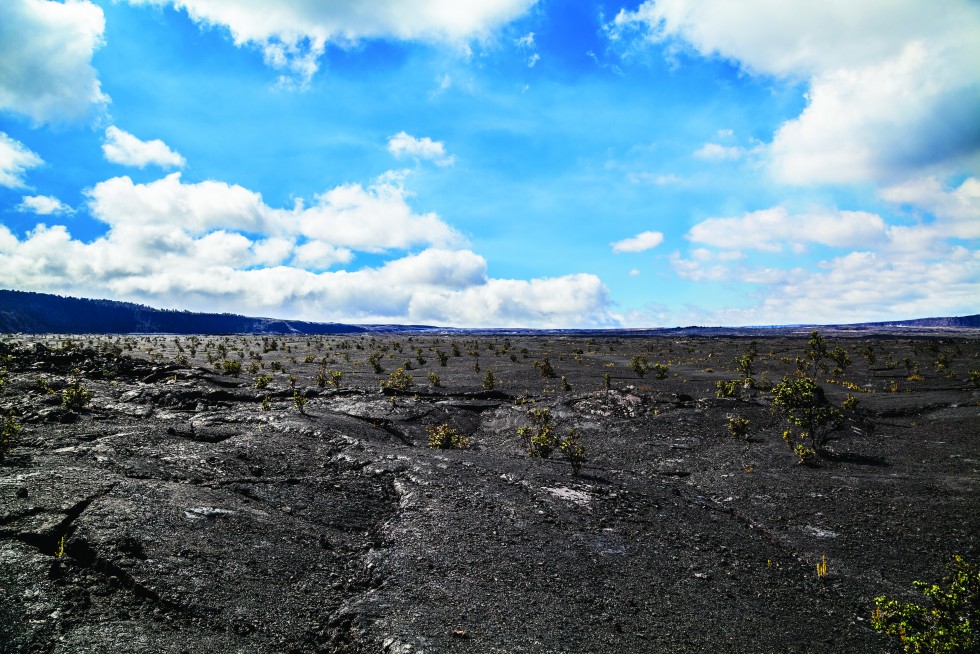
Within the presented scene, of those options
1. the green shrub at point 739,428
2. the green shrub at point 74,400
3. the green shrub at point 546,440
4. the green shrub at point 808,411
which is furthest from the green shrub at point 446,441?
the green shrub at point 808,411

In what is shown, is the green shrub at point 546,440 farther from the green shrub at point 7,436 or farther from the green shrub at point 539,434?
the green shrub at point 7,436

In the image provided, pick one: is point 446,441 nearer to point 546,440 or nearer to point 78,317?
point 546,440

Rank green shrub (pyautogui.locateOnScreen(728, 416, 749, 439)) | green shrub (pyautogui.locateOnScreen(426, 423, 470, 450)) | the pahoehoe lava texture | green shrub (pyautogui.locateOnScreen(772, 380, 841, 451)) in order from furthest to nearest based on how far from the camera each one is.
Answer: green shrub (pyautogui.locateOnScreen(728, 416, 749, 439)) → green shrub (pyautogui.locateOnScreen(426, 423, 470, 450)) → green shrub (pyautogui.locateOnScreen(772, 380, 841, 451)) → the pahoehoe lava texture

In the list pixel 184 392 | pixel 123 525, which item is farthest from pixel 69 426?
pixel 123 525

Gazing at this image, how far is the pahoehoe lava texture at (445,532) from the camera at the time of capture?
6.88m

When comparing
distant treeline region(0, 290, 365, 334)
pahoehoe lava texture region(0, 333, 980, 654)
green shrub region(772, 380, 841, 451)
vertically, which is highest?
distant treeline region(0, 290, 365, 334)

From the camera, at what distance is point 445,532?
10133 millimetres

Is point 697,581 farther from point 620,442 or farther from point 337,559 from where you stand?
point 620,442

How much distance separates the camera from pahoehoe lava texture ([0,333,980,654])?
22.6 ft

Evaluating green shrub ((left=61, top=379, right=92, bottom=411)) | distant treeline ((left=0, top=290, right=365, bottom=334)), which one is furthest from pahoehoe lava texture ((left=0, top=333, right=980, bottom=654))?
distant treeline ((left=0, top=290, right=365, bottom=334))

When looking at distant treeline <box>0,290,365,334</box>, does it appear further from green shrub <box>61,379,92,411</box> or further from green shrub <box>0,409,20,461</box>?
green shrub <box>0,409,20,461</box>

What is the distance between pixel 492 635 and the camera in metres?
7.06

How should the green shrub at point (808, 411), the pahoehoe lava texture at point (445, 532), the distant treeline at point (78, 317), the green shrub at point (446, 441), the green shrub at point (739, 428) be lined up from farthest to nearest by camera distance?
the distant treeline at point (78, 317), the green shrub at point (739, 428), the green shrub at point (446, 441), the green shrub at point (808, 411), the pahoehoe lava texture at point (445, 532)

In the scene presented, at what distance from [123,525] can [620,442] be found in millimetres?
16679
